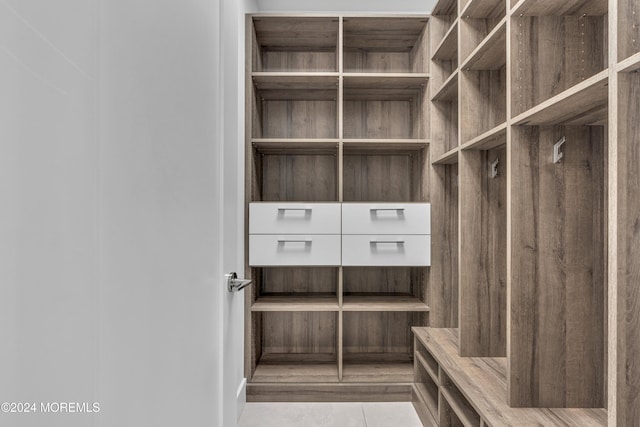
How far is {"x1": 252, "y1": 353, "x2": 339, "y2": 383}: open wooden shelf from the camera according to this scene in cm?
246

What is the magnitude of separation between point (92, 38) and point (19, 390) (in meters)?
0.42

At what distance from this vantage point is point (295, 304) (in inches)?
98.4

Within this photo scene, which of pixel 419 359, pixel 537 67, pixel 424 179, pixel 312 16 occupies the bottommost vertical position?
pixel 419 359

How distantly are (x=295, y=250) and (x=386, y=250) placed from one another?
0.54 m

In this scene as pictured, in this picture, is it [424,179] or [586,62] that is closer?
[586,62]

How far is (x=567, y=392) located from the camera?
1.38 meters

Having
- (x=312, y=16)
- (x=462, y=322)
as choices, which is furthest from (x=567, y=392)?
(x=312, y=16)

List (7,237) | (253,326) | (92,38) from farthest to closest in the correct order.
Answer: (253,326)
(92,38)
(7,237)

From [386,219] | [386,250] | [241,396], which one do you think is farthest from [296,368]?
[386,219]

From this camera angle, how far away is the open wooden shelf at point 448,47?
7.00 feet

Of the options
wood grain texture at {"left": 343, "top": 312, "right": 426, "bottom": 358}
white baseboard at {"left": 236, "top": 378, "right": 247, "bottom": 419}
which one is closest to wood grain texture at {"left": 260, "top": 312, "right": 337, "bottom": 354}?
wood grain texture at {"left": 343, "top": 312, "right": 426, "bottom": 358}

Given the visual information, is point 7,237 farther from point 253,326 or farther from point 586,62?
point 253,326

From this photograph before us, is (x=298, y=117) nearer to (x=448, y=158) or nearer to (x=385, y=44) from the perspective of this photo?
(x=385, y=44)

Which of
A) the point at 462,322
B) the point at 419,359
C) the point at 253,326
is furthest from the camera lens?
the point at 253,326
